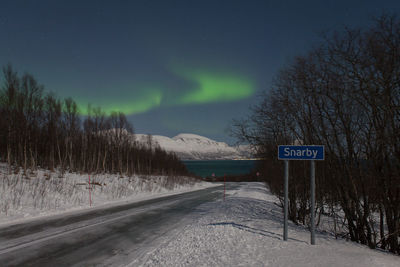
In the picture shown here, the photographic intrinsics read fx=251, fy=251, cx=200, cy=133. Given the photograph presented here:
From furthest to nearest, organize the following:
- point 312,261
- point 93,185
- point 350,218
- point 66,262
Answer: point 93,185 < point 350,218 < point 66,262 < point 312,261

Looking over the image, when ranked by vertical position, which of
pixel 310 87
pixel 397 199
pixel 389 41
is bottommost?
pixel 397 199

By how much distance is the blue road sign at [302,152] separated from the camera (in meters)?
6.63

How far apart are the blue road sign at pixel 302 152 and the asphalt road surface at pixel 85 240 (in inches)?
180

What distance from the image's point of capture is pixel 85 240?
25.6 ft

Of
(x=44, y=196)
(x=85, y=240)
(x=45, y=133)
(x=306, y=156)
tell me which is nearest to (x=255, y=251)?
(x=306, y=156)

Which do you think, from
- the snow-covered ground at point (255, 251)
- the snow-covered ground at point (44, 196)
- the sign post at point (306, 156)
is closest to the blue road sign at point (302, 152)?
the sign post at point (306, 156)

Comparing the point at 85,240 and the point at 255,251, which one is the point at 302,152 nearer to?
the point at 255,251

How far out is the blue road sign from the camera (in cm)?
663

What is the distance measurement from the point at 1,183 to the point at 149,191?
14.7 metres

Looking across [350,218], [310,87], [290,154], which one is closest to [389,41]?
[310,87]

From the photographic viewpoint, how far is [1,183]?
51.0ft

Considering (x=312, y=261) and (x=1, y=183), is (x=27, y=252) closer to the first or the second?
(x=312, y=261)

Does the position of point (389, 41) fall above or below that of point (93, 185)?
above

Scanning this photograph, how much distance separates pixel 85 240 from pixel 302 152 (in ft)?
23.0
